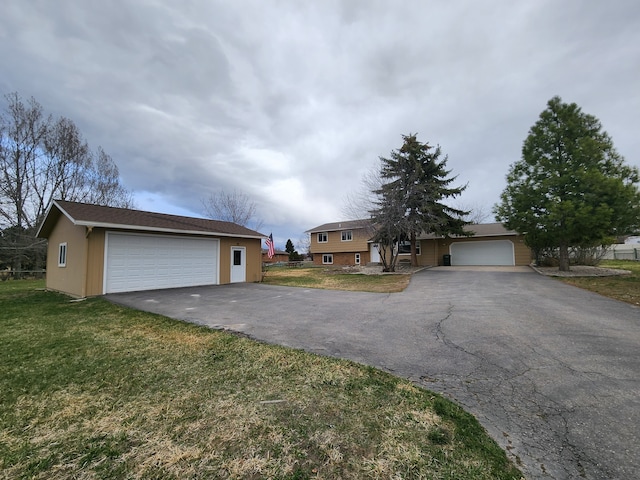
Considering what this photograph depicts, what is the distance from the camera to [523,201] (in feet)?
51.0

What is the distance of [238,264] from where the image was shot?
579 inches

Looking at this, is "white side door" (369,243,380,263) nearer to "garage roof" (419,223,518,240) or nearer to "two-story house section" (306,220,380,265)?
"two-story house section" (306,220,380,265)

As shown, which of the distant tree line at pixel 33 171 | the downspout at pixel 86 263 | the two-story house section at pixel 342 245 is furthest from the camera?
the two-story house section at pixel 342 245

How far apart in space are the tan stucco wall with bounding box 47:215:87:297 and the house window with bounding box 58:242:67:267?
0.17 meters

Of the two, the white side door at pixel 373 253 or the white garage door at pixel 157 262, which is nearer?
the white garage door at pixel 157 262

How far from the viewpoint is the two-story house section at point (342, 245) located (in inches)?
1103

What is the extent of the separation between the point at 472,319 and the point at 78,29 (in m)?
13.6

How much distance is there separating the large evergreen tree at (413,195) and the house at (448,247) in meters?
1.75

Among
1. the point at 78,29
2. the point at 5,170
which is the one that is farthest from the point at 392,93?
the point at 5,170

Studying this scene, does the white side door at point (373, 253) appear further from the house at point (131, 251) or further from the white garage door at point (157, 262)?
the white garage door at point (157, 262)

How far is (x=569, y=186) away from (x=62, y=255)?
78.7ft

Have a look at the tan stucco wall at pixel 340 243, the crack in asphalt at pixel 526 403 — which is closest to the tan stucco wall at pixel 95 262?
the crack in asphalt at pixel 526 403

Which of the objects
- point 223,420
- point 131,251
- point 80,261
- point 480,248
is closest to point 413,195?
point 480,248

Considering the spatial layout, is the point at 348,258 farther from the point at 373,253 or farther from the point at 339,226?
the point at 339,226
